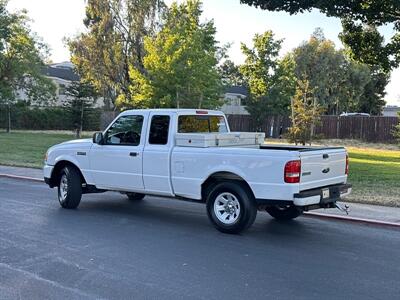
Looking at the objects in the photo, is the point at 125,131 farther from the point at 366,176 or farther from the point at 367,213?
the point at 366,176

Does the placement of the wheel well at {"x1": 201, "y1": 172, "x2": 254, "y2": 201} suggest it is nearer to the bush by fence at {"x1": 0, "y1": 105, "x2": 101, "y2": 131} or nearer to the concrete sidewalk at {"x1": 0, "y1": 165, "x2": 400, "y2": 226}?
the concrete sidewalk at {"x1": 0, "y1": 165, "x2": 400, "y2": 226}

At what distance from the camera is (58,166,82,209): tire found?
Result: 9516 millimetres

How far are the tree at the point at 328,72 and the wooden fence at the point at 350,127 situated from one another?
13990mm

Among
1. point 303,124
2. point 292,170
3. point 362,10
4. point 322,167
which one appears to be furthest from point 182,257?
point 303,124

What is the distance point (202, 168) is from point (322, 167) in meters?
1.84

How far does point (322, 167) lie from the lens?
24.7ft

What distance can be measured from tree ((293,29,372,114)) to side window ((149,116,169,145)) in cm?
4481

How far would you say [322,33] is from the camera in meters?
59.4

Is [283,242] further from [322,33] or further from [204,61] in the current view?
[322,33]

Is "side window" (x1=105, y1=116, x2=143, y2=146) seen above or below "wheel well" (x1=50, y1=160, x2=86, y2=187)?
above

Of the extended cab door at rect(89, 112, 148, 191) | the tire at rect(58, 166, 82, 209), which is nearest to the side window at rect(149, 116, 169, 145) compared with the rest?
the extended cab door at rect(89, 112, 148, 191)

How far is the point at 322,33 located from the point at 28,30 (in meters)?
34.4

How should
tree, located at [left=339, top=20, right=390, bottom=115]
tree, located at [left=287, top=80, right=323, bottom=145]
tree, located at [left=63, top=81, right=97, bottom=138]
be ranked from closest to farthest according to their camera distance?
tree, located at [left=339, top=20, right=390, bottom=115] < tree, located at [left=287, top=80, right=323, bottom=145] < tree, located at [left=63, top=81, right=97, bottom=138]

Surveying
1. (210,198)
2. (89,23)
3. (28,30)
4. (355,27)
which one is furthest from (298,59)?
(210,198)
